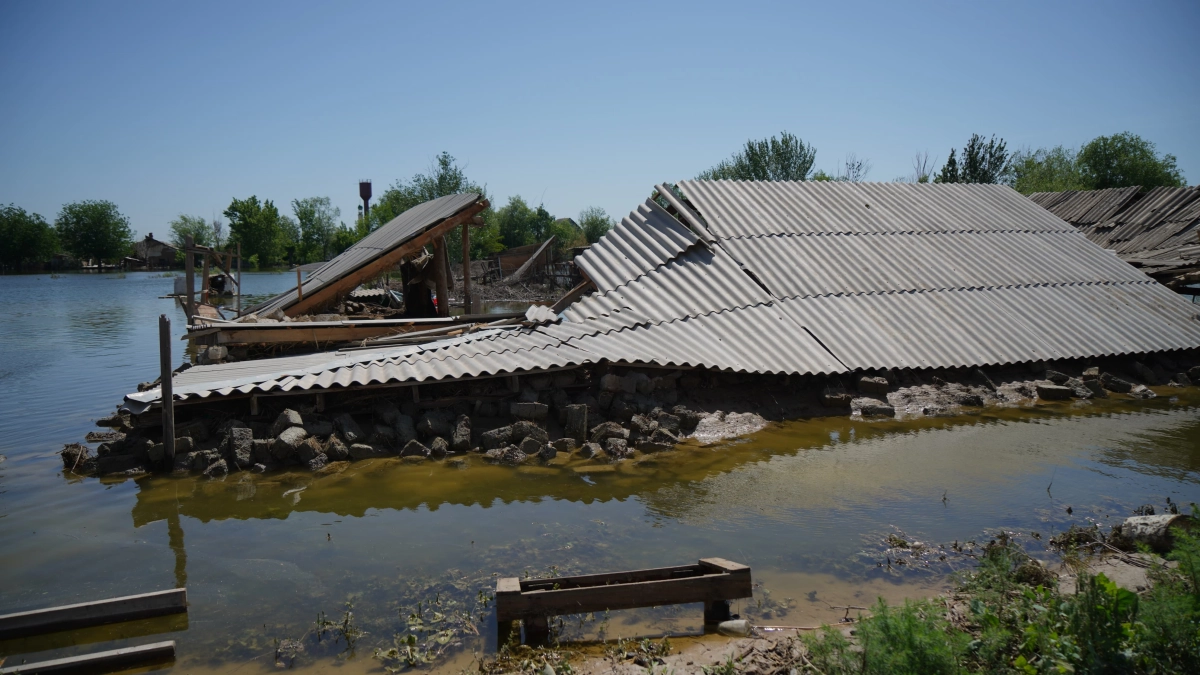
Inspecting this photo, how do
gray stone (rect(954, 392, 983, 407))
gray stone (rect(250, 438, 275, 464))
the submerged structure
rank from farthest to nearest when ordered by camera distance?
the submerged structure, gray stone (rect(954, 392, 983, 407)), gray stone (rect(250, 438, 275, 464))

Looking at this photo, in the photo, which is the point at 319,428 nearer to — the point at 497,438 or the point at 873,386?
the point at 497,438

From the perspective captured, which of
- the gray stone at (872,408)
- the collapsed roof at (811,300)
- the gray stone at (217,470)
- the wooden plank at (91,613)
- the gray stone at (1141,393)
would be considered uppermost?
the collapsed roof at (811,300)

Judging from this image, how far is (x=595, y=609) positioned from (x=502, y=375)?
522 centimetres

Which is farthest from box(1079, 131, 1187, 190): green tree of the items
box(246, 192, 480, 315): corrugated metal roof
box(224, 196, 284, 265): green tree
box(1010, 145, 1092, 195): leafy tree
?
box(224, 196, 284, 265): green tree

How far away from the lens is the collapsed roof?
1098 cm

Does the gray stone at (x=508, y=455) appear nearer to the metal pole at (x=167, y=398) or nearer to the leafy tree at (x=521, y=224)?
the metal pole at (x=167, y=398)

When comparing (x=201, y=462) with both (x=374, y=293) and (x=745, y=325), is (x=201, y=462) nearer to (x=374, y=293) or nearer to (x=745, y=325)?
(x=745, y=325)

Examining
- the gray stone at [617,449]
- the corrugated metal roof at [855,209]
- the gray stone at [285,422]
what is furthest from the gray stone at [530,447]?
the corrugated metal roof at [855,209]

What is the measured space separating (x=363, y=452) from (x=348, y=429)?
1.30ft

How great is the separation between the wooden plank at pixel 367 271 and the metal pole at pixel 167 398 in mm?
7487

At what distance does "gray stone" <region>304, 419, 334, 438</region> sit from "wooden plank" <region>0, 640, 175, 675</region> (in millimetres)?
4418

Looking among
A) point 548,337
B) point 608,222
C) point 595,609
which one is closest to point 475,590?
point 595,609

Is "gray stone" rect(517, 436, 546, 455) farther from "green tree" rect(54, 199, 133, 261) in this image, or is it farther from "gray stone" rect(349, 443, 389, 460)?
"green tree" rect(54, 199, 133, 261)

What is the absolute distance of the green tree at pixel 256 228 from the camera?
8506 cm
